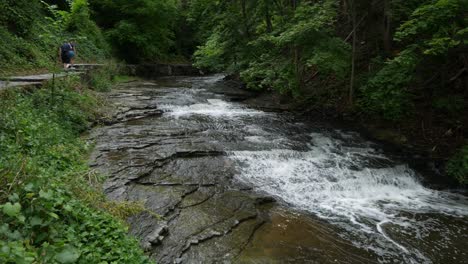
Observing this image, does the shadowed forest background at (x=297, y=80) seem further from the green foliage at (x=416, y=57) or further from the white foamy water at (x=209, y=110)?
the white foamy water at (x=209, y=110)

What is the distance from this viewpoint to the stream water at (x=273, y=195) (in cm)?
462

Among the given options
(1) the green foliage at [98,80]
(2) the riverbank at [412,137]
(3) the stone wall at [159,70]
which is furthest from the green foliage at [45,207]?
(3) the stone wall at [159,70]

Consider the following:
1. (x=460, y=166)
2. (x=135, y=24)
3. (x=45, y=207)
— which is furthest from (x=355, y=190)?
(x=135, y=24)

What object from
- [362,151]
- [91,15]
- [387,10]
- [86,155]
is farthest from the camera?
[91,15]

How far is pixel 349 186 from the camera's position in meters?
7.18

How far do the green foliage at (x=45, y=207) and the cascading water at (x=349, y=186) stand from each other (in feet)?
10.9

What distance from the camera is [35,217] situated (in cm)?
306

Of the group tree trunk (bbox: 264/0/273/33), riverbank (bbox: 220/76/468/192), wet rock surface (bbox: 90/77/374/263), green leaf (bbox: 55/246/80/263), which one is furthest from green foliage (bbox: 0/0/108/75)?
riverbank (bbox: 220/76/468/192)

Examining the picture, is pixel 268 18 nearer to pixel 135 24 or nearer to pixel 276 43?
pixel 276 43

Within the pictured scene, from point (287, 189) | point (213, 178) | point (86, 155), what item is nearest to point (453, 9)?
point (287, 189)

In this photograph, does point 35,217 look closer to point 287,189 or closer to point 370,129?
point 287,189

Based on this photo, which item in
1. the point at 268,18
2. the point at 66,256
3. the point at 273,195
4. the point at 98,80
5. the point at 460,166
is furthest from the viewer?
the point at 268,18

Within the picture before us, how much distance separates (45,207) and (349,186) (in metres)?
5.96

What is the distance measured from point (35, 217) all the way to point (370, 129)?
960 centimetres
